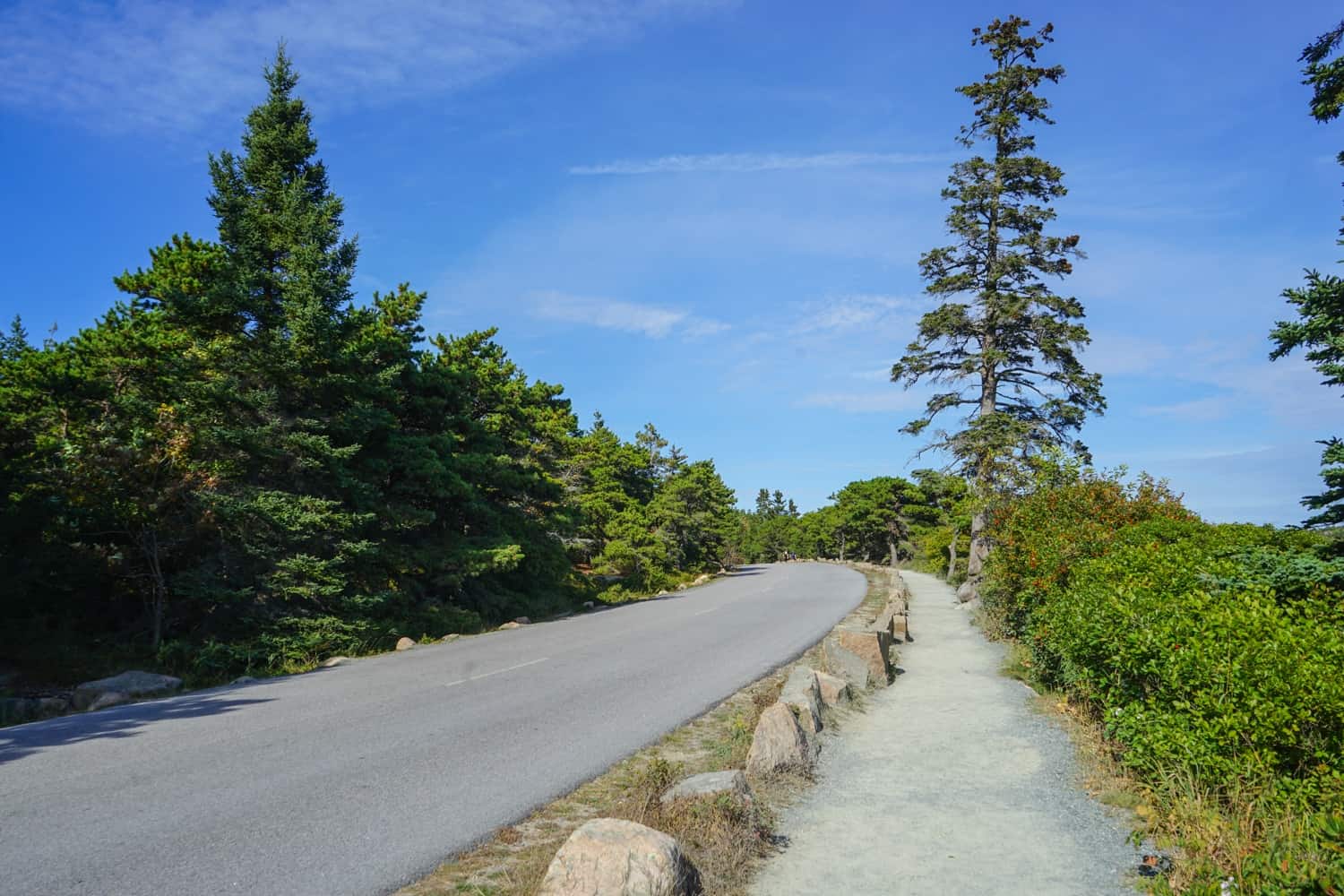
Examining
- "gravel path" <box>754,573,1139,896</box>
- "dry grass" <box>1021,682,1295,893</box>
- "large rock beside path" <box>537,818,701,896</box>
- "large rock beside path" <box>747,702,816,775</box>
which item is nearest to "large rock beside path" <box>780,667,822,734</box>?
"gravel path" <box>754,573,1139,896</box>

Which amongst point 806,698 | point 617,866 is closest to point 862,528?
point 806,698

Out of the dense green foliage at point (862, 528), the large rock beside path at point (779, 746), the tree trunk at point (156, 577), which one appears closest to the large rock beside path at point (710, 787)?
the large rock beside path at point (779, 746)

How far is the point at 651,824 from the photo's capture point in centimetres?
506

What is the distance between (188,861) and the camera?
482 centimetres

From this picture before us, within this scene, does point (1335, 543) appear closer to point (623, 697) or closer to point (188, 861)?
point (623, 697)

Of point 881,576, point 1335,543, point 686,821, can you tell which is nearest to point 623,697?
point 686,821

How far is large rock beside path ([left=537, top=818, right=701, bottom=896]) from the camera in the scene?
152 inches

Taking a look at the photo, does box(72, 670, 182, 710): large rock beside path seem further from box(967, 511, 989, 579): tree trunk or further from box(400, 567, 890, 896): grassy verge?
box(967, 511, 989, 579): tree trunk

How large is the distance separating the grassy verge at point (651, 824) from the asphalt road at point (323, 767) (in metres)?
0.20

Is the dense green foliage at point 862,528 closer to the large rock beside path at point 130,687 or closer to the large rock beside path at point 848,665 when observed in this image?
the large rock beside path at point 848,665

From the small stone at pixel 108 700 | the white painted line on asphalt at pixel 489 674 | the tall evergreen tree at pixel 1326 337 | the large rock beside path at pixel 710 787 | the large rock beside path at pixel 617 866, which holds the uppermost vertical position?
the tall evergreen tree at pixel 1326 337

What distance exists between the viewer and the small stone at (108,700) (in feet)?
33.2

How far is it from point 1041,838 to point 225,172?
62.9 ft

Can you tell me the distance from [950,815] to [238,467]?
48.3ft
